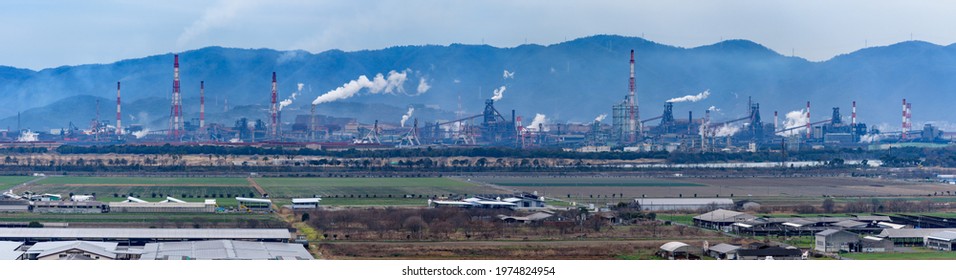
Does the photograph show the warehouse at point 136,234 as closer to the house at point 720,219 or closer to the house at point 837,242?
the house at point 837,242

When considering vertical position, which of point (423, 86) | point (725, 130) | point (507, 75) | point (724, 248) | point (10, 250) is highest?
point (507, 75)

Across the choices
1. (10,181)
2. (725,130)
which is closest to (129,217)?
(10,181)

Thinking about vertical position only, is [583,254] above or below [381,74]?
below

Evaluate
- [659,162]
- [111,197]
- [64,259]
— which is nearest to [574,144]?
[659,162]

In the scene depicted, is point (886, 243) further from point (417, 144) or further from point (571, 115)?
point (571, 115)

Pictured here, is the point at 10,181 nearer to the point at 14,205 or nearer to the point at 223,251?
the point at 14,205

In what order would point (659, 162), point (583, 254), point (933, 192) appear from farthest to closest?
point (659, 162) < point (933, 192) < point (583, 254)

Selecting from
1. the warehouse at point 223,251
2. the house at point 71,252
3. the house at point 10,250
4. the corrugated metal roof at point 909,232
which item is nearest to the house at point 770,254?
the corrugated metal roof at point 909,232

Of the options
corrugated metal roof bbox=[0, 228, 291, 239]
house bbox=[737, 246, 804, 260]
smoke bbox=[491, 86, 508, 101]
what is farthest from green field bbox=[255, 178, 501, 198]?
smoke bbox=[491, 86, 508, 101]
